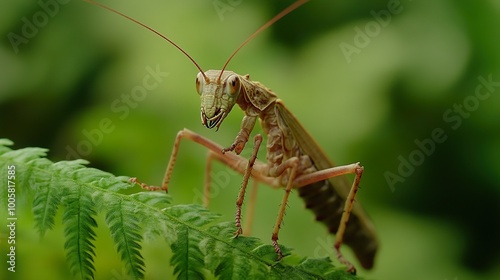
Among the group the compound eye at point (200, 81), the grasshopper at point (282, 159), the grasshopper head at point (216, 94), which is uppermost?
the compound eye at point (200, 81)

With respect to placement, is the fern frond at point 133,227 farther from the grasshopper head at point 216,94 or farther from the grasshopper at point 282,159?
the grasshopper head at point 216,94

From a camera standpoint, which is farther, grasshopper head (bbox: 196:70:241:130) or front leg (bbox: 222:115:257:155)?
front leg (bbox: 222:115:257:155)

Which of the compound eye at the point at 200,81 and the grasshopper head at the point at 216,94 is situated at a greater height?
the compound eye at the point at 200,81

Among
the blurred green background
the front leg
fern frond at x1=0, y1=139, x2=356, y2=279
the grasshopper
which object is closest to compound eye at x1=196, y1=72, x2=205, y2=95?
the grasshopper

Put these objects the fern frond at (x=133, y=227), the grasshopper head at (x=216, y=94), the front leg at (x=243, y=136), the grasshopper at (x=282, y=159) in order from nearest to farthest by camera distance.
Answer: the fern frond at (x=133, y=227), the grasshopper head at (x=216, y=94), the grasshopper at (x=282, y=159), the front leg at (x=243, y=136)

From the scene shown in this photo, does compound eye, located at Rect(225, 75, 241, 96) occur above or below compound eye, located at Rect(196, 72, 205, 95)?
below

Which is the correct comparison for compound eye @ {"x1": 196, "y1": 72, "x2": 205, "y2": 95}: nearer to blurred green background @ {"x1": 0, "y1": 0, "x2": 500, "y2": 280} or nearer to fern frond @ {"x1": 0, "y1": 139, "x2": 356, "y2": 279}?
fern frond @ {"x1": 0, "y1": 139, "x2": 356, "y2": 279}

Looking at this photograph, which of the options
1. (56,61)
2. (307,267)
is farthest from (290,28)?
(307,267)

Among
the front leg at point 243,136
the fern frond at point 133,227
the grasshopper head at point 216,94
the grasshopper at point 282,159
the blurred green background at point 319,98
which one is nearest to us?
the fern frond at point 133,227

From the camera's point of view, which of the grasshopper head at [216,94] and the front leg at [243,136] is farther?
the front leg at [243,136]

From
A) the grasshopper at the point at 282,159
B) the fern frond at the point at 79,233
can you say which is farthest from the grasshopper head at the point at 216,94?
the fern frond at the point at 79,233
